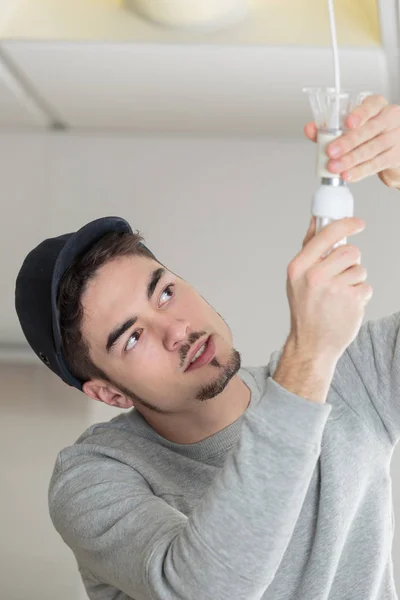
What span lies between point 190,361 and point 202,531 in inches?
13.7

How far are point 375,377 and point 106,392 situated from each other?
40cm

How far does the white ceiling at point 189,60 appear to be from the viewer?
124 centimetres

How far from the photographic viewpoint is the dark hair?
1.27m

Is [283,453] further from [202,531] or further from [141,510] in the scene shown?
[141,510]

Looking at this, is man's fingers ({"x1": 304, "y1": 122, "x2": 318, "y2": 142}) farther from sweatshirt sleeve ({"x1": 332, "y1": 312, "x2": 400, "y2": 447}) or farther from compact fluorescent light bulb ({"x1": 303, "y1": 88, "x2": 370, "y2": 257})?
sweatshirt sleeve ({"x1": 332, "y1": 312, "x2": 400, "y2": 447})

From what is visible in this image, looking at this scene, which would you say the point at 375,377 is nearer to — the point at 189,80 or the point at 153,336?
the point at 153,336

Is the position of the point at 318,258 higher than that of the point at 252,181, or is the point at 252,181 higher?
the point at 252,181

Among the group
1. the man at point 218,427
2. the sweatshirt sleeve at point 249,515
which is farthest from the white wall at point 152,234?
the sweatshirt sleeve at point 249,515

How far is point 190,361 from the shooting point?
1200 millimetres

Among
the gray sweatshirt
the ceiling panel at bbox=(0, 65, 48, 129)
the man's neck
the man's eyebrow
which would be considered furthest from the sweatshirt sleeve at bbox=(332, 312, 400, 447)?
the ceiling panel at bbox=(0, 65, 48, 129)

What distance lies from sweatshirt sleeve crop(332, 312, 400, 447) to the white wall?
1.69 ft

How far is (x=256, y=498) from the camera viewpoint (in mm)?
857

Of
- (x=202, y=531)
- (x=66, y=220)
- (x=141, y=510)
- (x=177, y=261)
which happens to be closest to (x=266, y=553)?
(x=202, y=531)

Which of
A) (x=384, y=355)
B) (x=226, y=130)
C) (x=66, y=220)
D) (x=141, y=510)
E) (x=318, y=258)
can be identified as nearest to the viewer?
(x=318, y=258)
